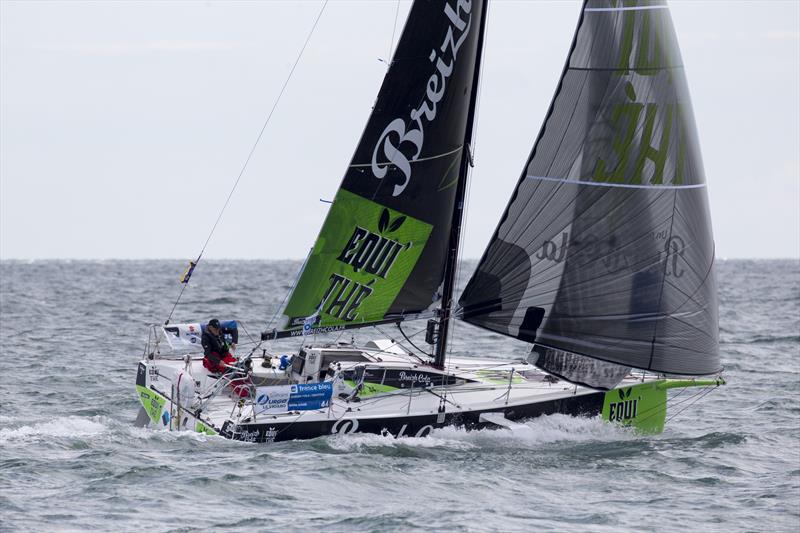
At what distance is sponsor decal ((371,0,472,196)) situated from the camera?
15055 mm

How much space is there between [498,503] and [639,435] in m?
4.22

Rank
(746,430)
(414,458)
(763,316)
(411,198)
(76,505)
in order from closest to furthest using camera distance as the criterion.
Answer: (76,505) → (414,458) → (411,198) → (746,430) → (763,316)

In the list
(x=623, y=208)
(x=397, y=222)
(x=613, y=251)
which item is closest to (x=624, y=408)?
(x=613, y=251)

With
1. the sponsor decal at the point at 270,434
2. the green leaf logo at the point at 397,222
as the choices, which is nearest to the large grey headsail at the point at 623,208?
the green leaf logo at the point at 397,222

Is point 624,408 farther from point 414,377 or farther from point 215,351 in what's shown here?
point 215,351

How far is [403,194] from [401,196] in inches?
1.5

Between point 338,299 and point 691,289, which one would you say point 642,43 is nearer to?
point 691,289

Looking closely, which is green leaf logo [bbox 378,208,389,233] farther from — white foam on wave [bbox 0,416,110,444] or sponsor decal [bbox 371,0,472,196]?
white foam on wave [bbox 0,416,110,444]

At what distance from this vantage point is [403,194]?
15383 millimetres

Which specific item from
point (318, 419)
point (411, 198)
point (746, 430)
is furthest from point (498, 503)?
point (746, 430)

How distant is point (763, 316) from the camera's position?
37.7 metres

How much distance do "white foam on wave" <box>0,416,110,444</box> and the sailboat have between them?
2.47 ft

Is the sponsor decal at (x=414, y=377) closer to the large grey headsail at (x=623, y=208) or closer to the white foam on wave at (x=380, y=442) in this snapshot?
the white foam on wave at (x=380, y=442)

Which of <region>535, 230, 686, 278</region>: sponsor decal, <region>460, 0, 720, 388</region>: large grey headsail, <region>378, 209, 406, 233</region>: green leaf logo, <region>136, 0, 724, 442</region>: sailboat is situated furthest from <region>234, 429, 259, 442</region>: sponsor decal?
<region>535, 230, 686, 278</region>: sponsor decal
